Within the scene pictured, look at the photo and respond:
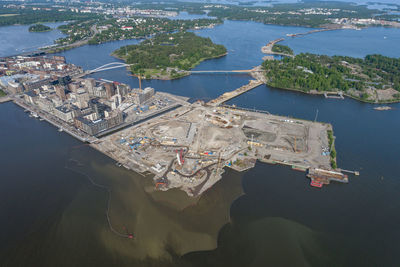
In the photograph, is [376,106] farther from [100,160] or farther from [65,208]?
[65,208]

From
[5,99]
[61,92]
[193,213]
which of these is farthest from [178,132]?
[5,99]

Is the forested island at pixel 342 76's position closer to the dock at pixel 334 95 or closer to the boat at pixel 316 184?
the dock at pixel 334 95

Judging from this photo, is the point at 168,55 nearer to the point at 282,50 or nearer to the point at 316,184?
the point at 282,50

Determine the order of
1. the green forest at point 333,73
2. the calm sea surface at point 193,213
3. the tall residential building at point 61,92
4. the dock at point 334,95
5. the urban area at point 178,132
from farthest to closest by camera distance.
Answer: the green forest at point 333,73, the dock at point 334,95, the tall residential building at point 61,92, the urban area at point 178,132, the calm sea surface at point 193,213

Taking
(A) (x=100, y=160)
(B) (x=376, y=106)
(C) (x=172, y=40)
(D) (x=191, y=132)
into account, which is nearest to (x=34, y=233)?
(A) (x=100, y=160)

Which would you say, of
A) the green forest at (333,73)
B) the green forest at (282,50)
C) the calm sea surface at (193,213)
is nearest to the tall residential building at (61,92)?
the calm sea surface at (193,213)

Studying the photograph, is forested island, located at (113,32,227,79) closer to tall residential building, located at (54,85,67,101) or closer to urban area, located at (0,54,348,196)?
urban area, located at (0,54,348,196)
